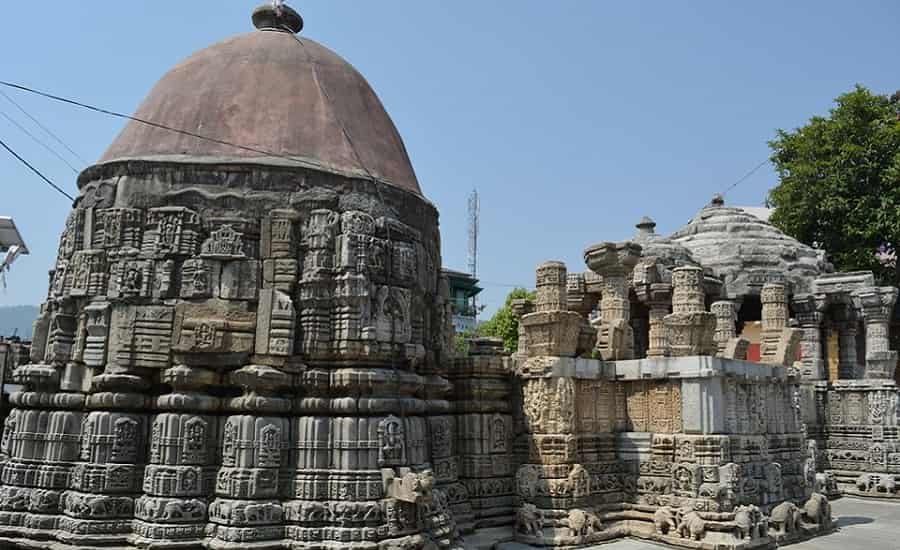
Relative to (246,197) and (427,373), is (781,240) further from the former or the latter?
(246,197)

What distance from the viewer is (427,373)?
39.5 ft

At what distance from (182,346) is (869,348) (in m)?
19.8

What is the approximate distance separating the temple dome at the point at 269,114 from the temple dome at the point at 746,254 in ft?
43.6

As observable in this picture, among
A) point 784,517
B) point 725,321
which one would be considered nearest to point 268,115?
point 784,517

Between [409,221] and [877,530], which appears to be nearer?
[409,221]

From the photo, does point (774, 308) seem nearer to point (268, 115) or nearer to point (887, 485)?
point (887, 485)

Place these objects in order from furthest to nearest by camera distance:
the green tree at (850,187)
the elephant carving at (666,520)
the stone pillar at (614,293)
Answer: the green tree at (850,187)
the stone pillar at (614,293)
the elephant carving at (666,520)

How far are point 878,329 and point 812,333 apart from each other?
1.87 meters

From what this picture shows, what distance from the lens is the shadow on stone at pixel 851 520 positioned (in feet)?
53.0

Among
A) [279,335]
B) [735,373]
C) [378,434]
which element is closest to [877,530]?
[735,373]

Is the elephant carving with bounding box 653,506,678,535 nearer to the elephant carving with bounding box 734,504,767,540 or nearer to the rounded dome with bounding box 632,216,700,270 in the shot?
the elephant carving with bounding box 734,504,767,540

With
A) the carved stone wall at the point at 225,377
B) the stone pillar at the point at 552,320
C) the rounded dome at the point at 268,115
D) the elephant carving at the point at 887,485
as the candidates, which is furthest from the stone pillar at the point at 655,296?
the carved stone wall at the point at 225,377

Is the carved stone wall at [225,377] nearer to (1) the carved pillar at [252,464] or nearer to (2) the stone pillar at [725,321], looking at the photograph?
(1) the carved pillar at [252,464]

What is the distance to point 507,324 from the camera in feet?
109
